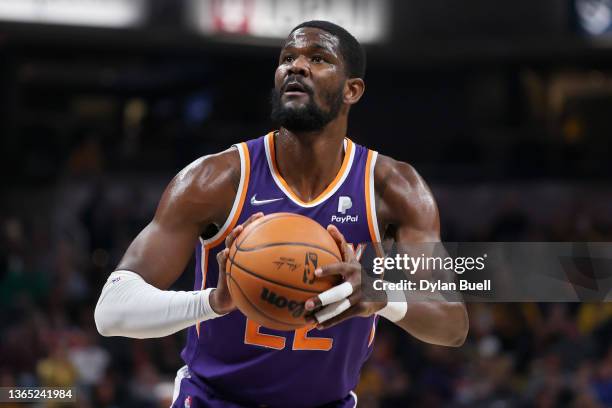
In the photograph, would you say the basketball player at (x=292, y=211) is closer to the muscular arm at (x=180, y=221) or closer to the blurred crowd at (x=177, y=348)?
the muscular arm at (x=180, y=221)

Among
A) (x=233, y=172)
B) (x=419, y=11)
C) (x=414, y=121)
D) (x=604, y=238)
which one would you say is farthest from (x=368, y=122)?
(x=233, y=172)

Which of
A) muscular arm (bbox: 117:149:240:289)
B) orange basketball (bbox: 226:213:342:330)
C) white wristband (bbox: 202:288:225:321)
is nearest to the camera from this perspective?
orange basketball (bbox: 226:213:342:330)

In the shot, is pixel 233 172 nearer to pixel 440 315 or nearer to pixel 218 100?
pixel 440 315

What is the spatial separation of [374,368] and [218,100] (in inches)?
269

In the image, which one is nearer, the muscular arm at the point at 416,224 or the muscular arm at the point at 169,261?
the muscular arm at the point at 169,261

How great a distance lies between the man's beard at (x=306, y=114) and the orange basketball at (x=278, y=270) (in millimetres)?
613

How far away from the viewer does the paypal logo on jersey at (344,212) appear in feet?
13.2

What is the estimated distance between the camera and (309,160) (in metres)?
4.14

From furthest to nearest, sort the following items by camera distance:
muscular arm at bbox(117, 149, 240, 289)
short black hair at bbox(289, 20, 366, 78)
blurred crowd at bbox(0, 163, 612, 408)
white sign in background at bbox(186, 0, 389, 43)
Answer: white sign in background at bbox(186, 0, 389, 43)
blurred crowd at bbox(0, 163, 612, 408)
short black hair at bbox(289, 20, 366, 78)
muscular arm at bbox(117, 149, 240, 289)

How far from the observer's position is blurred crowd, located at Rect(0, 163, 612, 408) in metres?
8.61

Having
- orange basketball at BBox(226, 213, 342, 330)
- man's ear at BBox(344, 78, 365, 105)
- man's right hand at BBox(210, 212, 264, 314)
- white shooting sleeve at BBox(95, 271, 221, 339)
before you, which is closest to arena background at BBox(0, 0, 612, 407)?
white shooting sleeve at BBox(95, 271, 221, 339)

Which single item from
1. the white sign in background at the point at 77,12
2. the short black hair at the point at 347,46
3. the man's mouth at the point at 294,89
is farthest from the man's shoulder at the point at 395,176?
the white sign in background at the point at 77,12

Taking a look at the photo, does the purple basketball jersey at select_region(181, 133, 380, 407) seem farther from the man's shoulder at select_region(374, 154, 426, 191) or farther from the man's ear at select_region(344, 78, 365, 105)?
the man's ear at select_region(344, 78, 365, 105)

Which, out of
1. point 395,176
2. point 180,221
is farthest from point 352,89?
point 180,221
